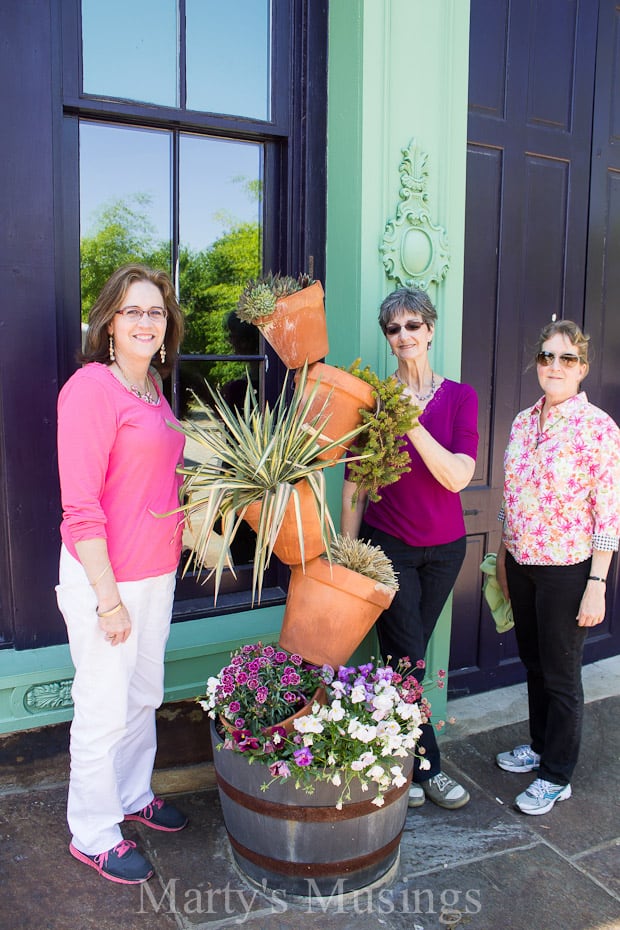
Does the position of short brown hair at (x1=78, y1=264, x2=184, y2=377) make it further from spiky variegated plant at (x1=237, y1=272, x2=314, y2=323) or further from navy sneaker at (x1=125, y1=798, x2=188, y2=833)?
navy sneaker at (x1=125, y1=798, x2=188, y2=833)

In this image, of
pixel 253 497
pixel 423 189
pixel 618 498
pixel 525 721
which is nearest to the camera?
pixel 253 497

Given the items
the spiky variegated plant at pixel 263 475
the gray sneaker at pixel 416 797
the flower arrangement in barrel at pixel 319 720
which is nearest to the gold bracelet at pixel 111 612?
the spiky variegated plant at pixel 263 475

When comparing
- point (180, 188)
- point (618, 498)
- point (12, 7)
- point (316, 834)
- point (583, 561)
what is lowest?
point (316, 834)

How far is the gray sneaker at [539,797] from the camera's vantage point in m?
2.71

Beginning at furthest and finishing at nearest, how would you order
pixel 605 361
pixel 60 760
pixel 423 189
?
pixel 605 361
pixel 423 189
pixel 60 760

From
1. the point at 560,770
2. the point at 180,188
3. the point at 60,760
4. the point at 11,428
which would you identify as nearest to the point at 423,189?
the point at 180,188

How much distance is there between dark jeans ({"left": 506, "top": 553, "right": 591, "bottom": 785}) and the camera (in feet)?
8.53

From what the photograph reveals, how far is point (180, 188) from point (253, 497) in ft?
4.72

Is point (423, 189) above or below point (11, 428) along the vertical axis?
above

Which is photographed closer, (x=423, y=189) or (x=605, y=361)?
(x=423, y=189)

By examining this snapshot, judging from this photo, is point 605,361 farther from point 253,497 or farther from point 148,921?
point 148,921

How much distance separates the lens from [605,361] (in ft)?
12.9

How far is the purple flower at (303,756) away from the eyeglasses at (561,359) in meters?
1.49

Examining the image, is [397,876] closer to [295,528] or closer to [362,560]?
[362,560]
